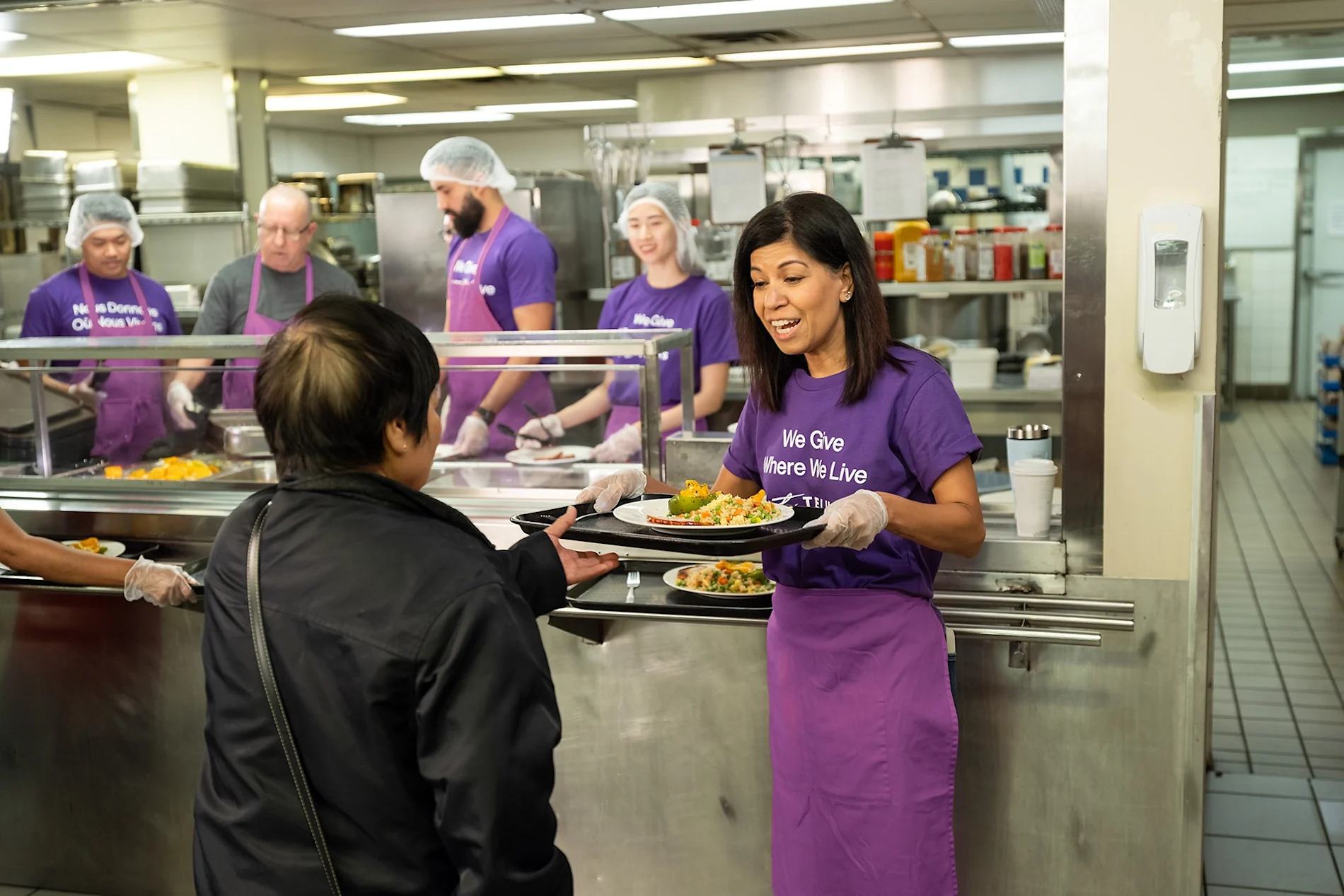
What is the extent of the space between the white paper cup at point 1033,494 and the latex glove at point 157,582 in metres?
1.69

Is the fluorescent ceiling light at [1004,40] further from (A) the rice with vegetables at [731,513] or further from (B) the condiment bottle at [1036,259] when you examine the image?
(A) the rice with vegetables at [731,513]

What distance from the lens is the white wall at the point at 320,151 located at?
1288 centimetres

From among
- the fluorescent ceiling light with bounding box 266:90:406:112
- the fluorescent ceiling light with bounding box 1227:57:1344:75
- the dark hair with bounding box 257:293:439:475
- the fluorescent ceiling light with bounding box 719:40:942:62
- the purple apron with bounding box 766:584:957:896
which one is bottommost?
the purple apron with bounding box 766:584:957:896

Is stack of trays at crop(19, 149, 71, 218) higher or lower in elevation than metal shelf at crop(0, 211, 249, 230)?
higher

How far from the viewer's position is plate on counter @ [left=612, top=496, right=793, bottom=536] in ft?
6.60

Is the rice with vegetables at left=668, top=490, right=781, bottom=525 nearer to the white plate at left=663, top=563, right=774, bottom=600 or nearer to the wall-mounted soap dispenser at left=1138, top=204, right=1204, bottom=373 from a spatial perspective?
the white plate at left=663, top=563, right=774, bottom=600

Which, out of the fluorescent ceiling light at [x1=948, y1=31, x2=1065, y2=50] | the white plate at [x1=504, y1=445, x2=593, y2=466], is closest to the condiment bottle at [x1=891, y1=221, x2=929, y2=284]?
the fluorescent ceiling light at [x1=948, y1=31, x2=1065, y2=50]

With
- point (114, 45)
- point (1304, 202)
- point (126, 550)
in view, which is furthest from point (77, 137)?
point (1304, 202)

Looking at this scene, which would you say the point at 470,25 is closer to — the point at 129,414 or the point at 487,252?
the point at 487,252

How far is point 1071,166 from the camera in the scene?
8.49 ft

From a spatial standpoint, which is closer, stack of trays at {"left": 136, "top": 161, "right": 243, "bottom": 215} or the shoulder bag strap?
the shoulder bag strap

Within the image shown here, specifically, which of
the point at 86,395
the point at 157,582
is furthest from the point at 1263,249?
the point at 157,582

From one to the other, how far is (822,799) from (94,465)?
2361 mm

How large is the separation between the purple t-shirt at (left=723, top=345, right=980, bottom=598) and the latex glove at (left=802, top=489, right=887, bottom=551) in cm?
17
